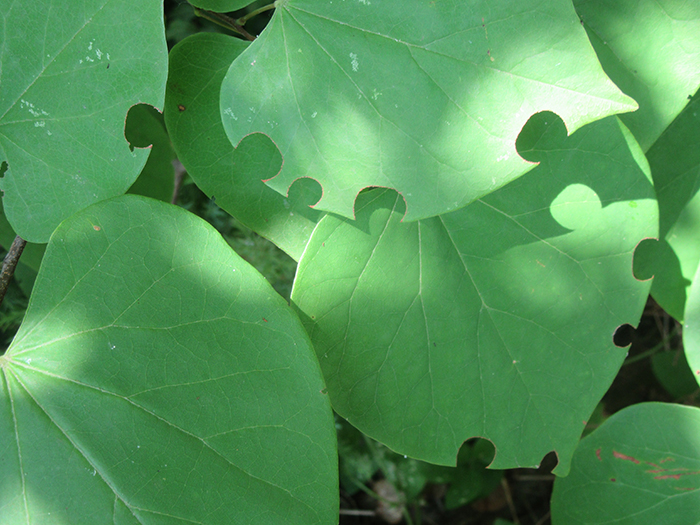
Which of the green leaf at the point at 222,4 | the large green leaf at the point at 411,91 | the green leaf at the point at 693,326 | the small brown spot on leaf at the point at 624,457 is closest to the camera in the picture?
the large green leaf at the point at 411,91


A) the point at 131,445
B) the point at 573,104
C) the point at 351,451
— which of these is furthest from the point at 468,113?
the point at 351,451

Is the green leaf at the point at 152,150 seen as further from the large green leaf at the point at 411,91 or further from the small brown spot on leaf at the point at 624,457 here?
the small brown spot on leaf at the point at 624,457

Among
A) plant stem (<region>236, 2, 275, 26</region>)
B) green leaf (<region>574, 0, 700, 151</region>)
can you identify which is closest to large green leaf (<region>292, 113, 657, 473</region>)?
green leaf (<region>574, 0, 700, 151</region>)

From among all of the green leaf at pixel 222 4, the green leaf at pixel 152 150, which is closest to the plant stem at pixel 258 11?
the green leaf at pixel 222 4

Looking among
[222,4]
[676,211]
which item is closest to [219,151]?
[222,4]

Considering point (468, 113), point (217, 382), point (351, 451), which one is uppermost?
point (468, 113)

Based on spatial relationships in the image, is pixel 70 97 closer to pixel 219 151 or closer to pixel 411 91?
pixel 219 151

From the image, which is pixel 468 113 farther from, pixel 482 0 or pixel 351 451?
pixel 351 451
